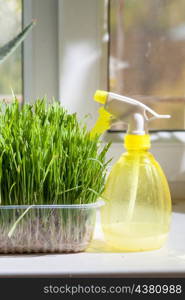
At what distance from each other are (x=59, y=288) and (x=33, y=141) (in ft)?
0.64

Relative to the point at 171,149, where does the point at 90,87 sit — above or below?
above

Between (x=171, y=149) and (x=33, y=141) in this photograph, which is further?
A: (x=171, y=149)

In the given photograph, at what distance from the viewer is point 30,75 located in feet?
3.97

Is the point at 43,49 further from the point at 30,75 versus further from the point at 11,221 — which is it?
the point at 11,221

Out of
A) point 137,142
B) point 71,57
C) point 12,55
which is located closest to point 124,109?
point 137,142

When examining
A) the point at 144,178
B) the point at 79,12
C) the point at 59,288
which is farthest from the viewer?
the point at 79,12

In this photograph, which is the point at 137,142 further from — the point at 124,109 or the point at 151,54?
the point at 151,54

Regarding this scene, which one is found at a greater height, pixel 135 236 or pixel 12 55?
pixel 12 55

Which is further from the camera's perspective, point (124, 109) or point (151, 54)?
point (151, 54)

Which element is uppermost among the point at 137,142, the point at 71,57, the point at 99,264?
the point at 71,57

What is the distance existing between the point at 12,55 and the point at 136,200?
51cm

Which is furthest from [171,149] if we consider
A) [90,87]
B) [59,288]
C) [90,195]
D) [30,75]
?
[59,288]

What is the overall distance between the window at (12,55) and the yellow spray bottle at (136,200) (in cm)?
43

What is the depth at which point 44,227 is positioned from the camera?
32.1 inches
